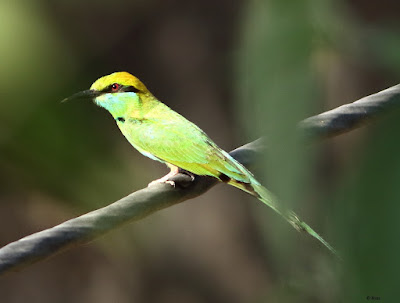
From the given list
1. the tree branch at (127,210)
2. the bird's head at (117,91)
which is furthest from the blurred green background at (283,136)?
the bird's head at (117,91)

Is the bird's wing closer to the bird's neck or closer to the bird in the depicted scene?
the bird

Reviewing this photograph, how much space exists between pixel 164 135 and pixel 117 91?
31cm

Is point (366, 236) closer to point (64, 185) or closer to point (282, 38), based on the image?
point (282, 38)

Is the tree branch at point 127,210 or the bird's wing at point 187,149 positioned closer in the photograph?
the tree branch at point 127,210

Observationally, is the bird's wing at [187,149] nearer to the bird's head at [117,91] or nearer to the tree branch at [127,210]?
the tree branch at [127,210]

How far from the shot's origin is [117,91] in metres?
2.68

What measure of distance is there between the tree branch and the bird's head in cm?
65

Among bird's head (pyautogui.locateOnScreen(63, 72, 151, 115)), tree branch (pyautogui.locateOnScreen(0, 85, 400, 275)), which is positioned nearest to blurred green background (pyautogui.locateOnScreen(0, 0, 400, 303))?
tree branch (pyautogui.locateOnScreen(0, 85, 400, 275))

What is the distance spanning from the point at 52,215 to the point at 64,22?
156 centimetres

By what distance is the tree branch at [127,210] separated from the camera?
48.3 inches

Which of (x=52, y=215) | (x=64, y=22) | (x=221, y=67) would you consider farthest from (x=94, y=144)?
(x=221, y=67)

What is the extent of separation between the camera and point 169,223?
5.02 metres

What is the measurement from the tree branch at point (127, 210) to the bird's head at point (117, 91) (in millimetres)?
651

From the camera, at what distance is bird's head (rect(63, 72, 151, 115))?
104 inches
